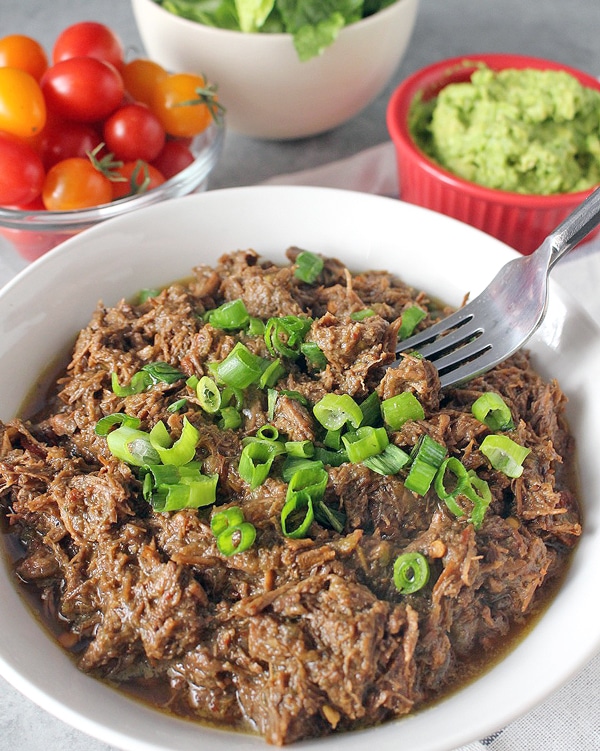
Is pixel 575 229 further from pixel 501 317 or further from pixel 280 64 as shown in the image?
pixel 280 64

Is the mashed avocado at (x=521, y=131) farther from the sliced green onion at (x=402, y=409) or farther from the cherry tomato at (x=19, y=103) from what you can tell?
the cherry tomato at (x=19, y=103)

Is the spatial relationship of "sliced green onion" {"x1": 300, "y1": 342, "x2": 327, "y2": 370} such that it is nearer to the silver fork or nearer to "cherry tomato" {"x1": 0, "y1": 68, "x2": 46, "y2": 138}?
the silver fork

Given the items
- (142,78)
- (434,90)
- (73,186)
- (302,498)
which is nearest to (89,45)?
(142,78)

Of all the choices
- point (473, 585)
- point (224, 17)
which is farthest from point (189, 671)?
point (224, 17)

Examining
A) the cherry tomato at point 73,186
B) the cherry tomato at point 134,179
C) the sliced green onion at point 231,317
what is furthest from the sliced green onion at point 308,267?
the cherry tomato at point 73,186

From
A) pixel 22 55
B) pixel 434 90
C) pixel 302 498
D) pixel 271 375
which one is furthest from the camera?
pixel 434 90
